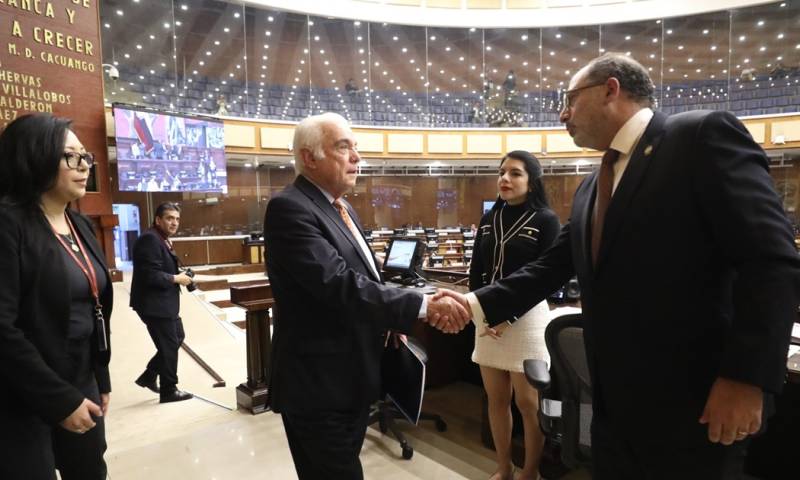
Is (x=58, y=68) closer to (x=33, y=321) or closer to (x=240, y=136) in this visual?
(x=240, y=136)

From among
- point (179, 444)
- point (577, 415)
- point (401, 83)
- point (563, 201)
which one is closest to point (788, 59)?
point (563, 201)

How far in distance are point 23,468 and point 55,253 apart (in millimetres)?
577

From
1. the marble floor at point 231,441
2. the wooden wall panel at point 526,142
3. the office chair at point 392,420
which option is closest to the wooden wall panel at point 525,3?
the wooden wall panel at point 526,142

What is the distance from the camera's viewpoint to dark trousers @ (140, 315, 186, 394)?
11.4ft

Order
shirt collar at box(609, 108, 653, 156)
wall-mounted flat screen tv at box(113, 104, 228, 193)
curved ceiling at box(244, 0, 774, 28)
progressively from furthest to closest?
curved ceiling at box(244, 0, 774, 28), wall-mounted flat screen tv at box(113, 104, 228, 193), shirt collar at box(609, 108, 653, 156)

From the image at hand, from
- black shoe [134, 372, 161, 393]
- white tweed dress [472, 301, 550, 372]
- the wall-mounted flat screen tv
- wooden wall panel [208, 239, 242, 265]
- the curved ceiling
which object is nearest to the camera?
white tweed dress [472, 301, 550, 372]

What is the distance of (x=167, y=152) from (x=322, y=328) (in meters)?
8.30

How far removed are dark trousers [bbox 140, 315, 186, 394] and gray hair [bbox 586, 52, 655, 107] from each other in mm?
3429

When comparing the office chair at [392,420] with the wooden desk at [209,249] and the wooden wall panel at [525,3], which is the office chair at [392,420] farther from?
the wooden wall panel at [525,3]

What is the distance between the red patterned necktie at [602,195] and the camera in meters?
1.14

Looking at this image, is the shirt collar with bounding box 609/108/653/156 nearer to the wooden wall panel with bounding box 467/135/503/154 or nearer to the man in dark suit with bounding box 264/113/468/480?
the man in dark suit with bounding box 264/113/468/480

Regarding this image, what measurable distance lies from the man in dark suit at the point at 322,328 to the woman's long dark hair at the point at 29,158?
695mm

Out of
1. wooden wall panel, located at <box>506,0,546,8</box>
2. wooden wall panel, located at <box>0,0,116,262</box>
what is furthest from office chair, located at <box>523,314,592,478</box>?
wooden wall panel, located at <box>506,0,546,8</box>

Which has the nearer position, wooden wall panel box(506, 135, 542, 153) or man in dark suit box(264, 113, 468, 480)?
man in dark suit box(264, 113, 468, 480)
